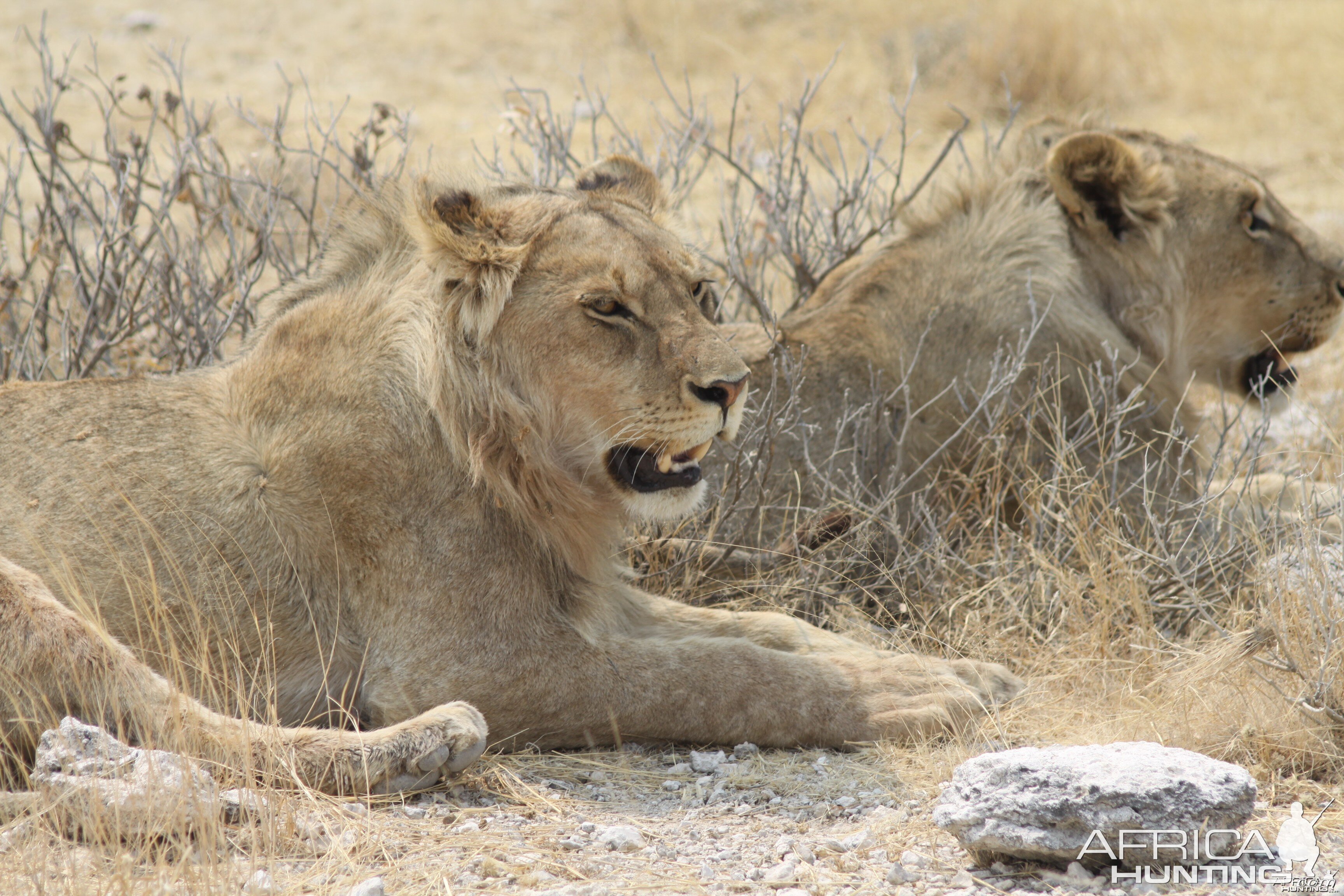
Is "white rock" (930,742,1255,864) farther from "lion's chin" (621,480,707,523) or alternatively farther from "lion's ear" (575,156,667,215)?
"lion's ear" (575,156,667,215)

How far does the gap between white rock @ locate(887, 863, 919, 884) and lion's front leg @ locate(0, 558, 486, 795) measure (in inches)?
42.5

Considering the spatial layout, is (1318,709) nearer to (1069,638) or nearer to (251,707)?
(1069,638)

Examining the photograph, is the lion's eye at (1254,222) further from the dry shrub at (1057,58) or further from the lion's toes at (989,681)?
the dry shrub at (1057,58)

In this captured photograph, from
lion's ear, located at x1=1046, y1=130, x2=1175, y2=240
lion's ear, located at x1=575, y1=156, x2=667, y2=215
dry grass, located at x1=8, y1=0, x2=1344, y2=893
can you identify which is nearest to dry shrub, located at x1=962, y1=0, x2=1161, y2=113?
dry grass, located at x1=8, y1=0, x2=1344, y2=893

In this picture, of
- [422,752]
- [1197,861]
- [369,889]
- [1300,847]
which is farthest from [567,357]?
[1300,847]

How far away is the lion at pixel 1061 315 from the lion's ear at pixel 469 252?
55.1 inches

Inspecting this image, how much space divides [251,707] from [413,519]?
67cm

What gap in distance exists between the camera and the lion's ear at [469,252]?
142 inches

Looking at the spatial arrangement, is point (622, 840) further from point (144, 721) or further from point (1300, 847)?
point (1300, 847)

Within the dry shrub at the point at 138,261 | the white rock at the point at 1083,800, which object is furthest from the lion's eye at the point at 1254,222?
the dry shrub at the point at 138,261

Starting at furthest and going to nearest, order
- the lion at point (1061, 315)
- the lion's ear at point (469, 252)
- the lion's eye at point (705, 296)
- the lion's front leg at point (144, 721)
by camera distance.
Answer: the lion at point (1061, 315) → the lion's eye at point (705, 296) → the lion's ear at point (469, 252) → the lion's front leg at point (144, 721)

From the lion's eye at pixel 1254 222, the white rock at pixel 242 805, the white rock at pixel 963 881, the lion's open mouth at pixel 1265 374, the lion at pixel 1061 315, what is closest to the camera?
the white rock at pixel 963 881

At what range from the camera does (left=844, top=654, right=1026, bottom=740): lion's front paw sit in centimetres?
363

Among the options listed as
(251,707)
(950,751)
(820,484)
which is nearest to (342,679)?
(251,707)
